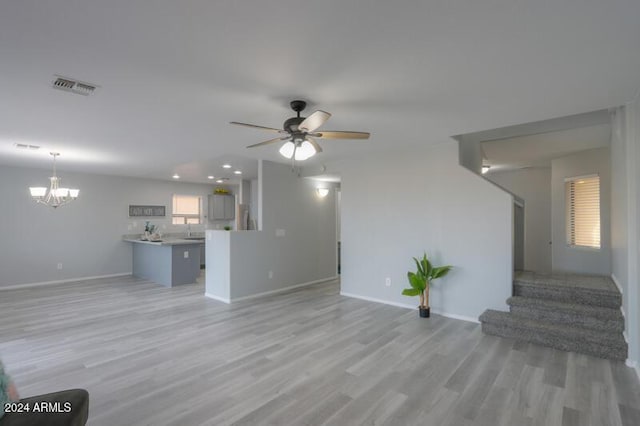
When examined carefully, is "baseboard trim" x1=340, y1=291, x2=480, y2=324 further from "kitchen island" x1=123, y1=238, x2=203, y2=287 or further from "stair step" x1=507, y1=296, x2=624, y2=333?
"kitchen island" x1=123, y1=238, x2=203, y2=287

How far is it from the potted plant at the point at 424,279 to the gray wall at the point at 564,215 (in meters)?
2.47

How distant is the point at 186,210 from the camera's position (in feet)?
30.4

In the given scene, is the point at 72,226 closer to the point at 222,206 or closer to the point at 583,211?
the point at 222,206

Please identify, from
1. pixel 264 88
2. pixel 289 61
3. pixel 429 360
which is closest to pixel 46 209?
pixel 264 88

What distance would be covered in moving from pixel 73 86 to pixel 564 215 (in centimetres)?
681

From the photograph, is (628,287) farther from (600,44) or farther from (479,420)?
(600,44)

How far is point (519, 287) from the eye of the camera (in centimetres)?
425

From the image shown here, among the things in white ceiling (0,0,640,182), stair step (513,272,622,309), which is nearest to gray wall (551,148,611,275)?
stair step (513,272,622,309)

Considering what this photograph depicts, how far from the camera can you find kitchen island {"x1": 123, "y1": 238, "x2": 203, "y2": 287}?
665 centimetres

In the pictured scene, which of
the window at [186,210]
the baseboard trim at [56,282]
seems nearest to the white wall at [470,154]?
the window at [186,210]

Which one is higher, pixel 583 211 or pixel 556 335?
pixel 583 211

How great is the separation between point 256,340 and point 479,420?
2.31 m

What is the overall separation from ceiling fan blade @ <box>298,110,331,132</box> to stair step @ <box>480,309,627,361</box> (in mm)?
3092

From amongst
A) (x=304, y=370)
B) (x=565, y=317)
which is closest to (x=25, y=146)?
(x=304, y=370)
